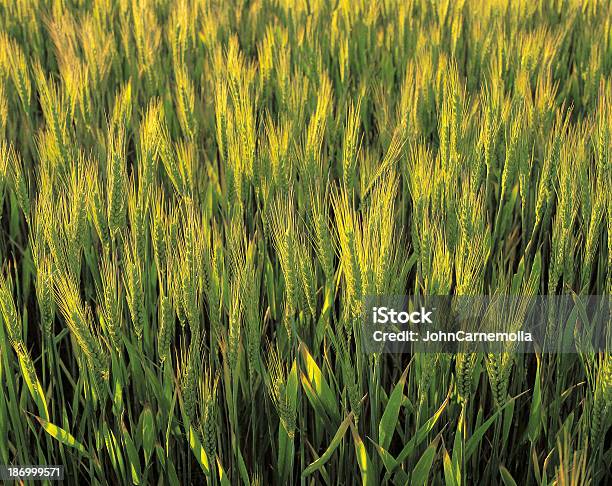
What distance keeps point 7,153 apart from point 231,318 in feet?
1.70

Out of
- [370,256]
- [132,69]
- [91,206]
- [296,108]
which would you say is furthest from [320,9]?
[370,256]

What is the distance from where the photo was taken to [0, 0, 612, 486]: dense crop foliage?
81 centimetres

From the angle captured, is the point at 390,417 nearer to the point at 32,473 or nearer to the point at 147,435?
the point at 147,435

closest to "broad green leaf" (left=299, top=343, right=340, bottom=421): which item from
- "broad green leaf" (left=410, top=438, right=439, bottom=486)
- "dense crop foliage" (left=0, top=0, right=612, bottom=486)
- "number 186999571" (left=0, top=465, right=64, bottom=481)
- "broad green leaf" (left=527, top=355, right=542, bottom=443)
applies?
"dense crop foliage" (left=0, top=0, right=612, bottom=486)

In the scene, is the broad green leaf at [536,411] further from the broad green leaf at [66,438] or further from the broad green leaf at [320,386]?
the broad green leaf at [66,438]

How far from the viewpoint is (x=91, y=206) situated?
3.05 ft

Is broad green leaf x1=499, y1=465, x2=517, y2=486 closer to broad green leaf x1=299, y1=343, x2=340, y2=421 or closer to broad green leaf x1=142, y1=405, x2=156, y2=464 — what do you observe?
broad green leaf x1=299, y1=343, x2=340, y2=421

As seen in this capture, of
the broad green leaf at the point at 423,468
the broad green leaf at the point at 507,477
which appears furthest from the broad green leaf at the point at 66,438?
the broad green leaf at the point at 507,477

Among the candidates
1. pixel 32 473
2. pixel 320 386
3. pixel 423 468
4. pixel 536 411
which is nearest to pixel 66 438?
pixel 32 473

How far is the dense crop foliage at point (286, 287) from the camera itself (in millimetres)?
808
